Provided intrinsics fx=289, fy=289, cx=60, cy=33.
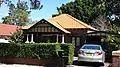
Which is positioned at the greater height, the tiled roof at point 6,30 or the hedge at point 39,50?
the tiled roof at point 6,30

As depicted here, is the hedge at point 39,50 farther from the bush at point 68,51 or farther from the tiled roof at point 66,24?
the tiled roof at point 66,24

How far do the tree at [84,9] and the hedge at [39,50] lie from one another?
33693 mm

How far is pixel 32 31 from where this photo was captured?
32844mm

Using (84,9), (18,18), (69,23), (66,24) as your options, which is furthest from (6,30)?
(18,18)

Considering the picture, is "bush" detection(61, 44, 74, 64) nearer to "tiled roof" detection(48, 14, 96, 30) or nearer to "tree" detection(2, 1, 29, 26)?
"tiled roof" detection(48, 14, 96, 30)

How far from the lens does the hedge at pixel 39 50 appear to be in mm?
19969

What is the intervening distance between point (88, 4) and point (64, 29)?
76.5ft

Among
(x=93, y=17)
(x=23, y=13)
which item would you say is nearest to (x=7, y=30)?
(x=93, y=17)

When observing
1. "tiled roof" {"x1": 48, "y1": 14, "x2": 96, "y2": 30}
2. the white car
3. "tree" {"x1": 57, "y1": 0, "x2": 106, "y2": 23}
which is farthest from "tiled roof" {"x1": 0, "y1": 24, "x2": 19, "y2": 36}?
the white car

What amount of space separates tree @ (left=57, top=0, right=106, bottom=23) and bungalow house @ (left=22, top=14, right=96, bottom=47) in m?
20.0

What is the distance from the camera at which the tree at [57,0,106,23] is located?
177 ft

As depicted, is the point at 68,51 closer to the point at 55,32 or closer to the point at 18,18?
the point at 55,32

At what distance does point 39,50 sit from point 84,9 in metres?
35.1

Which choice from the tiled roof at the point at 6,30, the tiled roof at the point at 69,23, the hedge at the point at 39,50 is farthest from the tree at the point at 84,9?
the hedge at the point at 39,50
